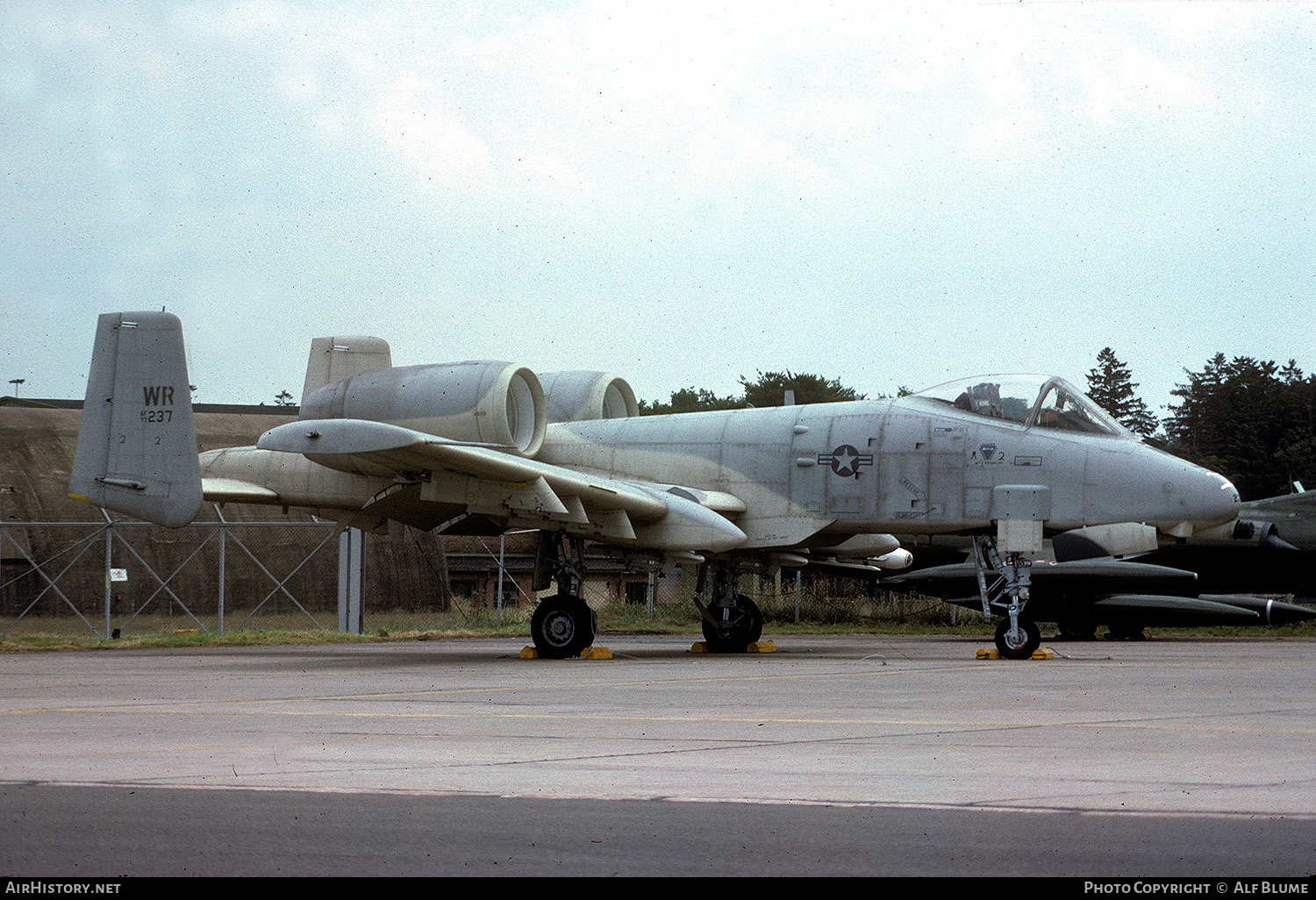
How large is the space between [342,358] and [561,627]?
5.45m

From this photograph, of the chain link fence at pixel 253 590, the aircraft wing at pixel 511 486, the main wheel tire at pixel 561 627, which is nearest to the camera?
the aircraft wing at pixel 511 486

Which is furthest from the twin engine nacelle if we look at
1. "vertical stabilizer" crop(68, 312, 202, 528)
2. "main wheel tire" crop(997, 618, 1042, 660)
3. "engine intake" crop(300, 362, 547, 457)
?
"main wheel tire" crop(997, 618, 1042, 660)

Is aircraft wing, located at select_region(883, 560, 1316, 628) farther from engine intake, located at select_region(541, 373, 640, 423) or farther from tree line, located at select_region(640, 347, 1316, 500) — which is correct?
tree line, located at select_region(640, 347, 1316, 500)

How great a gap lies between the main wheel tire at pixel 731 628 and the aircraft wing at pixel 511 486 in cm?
229

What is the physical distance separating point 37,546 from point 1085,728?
88.7 ft

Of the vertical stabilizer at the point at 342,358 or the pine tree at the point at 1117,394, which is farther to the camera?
the pine tree at the point at 1117,394

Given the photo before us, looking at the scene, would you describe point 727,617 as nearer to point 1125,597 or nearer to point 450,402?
point 450,402

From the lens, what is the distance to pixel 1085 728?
8578 millimetres

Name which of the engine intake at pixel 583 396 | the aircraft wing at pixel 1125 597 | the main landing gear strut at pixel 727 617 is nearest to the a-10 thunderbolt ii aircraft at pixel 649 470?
the main landing gear strut at pixel 727 617

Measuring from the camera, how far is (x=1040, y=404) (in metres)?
18.0

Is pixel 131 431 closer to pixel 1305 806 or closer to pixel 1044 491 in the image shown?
pixel 1044 491

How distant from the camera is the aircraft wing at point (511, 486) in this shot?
15930 millimetres

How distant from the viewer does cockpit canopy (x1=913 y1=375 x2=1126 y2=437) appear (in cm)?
1795

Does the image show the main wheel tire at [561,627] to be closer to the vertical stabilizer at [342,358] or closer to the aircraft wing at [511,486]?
the aircraft wing at [511,486]
